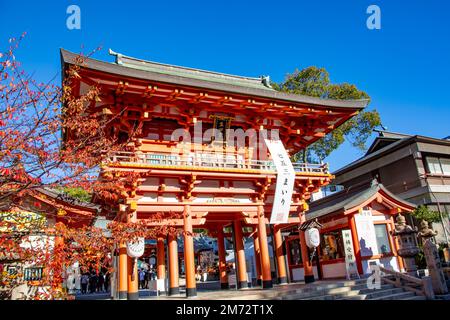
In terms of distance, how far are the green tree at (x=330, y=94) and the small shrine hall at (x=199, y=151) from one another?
39.5ft

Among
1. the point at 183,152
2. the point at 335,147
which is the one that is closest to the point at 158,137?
the point at 183,152

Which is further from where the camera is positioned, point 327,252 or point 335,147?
point 335,147

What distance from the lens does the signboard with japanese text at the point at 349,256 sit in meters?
15.9

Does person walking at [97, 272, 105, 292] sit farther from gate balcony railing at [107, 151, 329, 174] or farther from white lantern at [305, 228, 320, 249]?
white lantern at [305, 228, 320, 249]

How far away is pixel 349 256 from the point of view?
16.2 meters

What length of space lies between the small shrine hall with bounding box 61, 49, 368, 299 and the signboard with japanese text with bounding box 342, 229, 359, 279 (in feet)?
6.33

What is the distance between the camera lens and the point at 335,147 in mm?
30047

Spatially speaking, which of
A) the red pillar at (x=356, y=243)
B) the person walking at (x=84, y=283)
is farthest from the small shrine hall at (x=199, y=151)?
the person walking at (x=84, y=283)

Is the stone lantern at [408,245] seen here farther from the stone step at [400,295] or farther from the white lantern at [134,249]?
the white lantern at [134,249]

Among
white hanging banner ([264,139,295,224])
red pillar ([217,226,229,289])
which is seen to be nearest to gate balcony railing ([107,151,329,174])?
white hanging banner ([264,139,295,224])

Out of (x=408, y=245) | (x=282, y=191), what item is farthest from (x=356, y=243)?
(x=282, y=191)

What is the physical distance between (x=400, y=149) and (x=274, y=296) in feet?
57.1
